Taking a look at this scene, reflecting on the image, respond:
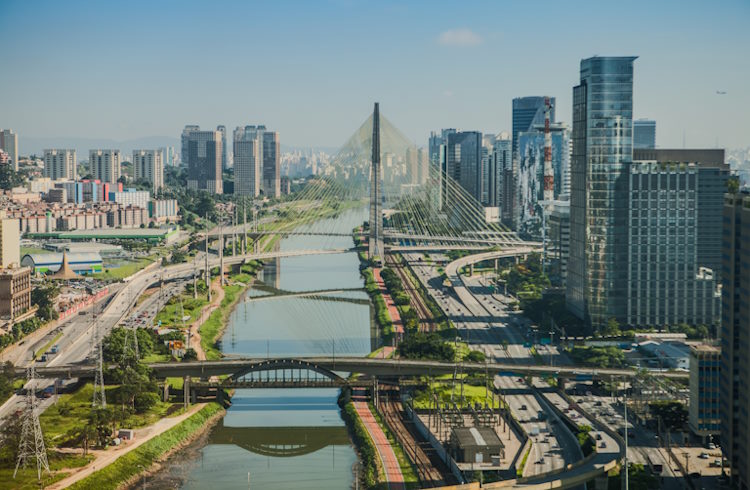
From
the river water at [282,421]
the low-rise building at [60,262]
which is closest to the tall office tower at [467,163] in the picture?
the low-rise building at [60,262]

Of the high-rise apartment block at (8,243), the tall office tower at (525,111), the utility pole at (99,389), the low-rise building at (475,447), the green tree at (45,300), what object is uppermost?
the tall office tower at (525,111)

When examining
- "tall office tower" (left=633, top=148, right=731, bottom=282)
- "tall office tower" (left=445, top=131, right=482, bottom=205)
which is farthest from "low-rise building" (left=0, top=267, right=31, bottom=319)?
"tall office tower" (left=445, top=131, right=482, bottom=205)

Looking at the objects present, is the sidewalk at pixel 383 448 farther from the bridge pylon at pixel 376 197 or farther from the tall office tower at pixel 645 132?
the tall office tower at pixel 645 132

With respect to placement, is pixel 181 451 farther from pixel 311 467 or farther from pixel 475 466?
pixel 475 466

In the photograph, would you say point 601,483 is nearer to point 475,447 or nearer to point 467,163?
point 475,447

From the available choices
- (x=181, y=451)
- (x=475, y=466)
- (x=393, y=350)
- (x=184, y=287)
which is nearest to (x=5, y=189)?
(x=184, y=287)

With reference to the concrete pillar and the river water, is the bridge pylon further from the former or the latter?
the concrete pillar
